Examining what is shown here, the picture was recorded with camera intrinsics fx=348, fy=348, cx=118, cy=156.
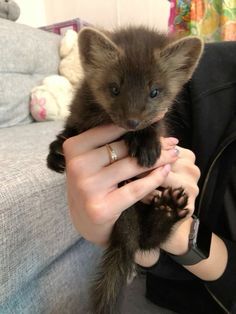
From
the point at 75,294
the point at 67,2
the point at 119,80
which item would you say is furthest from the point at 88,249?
the point at 67,2

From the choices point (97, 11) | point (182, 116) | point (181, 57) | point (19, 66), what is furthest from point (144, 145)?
point (97, 11)

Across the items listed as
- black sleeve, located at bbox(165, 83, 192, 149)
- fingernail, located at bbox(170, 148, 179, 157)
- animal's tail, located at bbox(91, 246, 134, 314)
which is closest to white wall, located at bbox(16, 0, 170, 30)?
black sleeve, located at bbox(165, 83, 192, 149)

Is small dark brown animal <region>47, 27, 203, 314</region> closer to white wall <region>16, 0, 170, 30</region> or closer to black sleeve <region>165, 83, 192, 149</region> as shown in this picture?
black sleeve <region>165, 83, 192, 149</region>

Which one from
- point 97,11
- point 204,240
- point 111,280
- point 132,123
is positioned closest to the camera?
point 132,123

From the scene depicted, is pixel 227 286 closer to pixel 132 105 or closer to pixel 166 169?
pixel 166 169

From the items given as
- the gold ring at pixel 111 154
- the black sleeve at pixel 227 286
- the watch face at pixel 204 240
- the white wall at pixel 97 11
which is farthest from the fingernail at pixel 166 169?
the white wall at pixel 97 11

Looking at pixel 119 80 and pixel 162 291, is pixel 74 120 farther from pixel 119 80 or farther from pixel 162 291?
pixel 162 291

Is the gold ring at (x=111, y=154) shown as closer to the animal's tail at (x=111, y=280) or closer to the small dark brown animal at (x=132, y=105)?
the small dark brown animal at (x=132, y=105)
